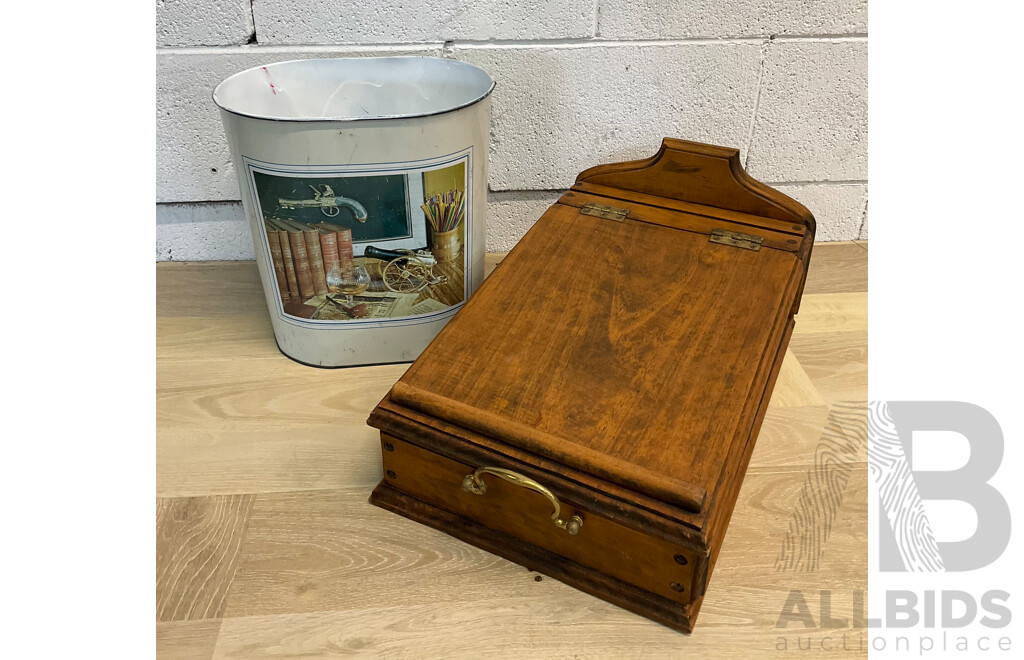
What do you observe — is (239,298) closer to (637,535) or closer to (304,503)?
(304,503)

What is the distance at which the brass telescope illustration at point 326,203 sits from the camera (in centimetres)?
92

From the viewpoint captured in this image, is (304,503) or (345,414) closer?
(304,503)

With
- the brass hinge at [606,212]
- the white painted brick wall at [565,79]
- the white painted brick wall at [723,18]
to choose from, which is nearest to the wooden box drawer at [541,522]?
the brass hinge at [606,212]

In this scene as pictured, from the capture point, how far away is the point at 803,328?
1.14m

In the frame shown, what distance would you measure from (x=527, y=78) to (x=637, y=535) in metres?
0.72

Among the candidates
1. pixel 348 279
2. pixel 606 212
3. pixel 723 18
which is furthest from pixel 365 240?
pixel 723 18

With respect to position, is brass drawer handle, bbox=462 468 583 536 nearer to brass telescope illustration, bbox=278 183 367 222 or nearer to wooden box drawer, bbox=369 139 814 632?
wooden box drawer, bbox=369 139 814 632

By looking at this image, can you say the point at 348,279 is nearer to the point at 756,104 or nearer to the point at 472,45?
the point at 472,45

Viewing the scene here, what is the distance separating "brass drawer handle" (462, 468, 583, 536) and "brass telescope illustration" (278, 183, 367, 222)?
1.26ft

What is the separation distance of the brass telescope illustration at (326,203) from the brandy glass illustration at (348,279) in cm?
7

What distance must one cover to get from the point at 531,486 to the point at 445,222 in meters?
0.40

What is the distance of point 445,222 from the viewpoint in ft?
3.19

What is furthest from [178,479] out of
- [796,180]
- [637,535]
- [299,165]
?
[796,180]

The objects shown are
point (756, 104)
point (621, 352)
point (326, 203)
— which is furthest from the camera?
point (756, 104)
